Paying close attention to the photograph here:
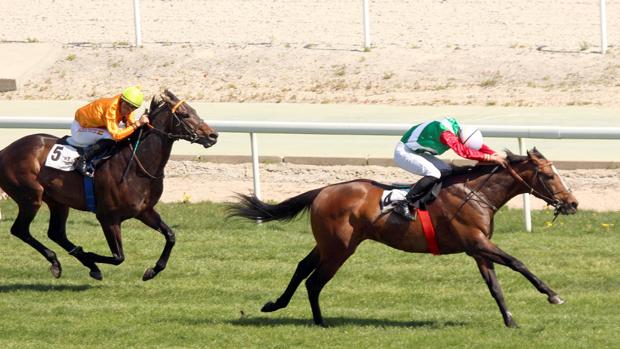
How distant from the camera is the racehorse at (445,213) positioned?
10.3 m

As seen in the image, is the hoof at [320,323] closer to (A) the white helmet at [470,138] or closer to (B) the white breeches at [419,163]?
(B) the white breeches at [419,163]

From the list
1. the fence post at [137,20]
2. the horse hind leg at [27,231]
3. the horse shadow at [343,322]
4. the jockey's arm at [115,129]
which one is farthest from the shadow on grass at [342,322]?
the fence post at [137,20]

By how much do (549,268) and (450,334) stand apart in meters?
2.31

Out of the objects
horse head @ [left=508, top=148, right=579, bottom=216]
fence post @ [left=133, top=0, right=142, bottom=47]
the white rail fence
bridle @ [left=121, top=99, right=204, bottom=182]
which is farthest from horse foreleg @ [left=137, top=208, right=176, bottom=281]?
fence post @ [left=133, top=0, right=142, bottom=47]

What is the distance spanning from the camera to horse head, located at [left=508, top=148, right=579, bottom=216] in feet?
→ 33.8

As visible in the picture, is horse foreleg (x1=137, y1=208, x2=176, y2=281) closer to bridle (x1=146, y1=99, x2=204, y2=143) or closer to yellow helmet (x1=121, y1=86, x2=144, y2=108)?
bridle (x1=146, y1=99, x2=204, y2=143)

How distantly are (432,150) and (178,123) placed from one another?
2224mm

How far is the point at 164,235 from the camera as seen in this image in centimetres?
1207

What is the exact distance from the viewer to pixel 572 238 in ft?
43.2

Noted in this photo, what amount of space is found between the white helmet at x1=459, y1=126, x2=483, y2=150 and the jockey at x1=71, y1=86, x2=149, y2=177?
2741mm

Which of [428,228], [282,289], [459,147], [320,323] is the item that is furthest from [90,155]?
[459,147]

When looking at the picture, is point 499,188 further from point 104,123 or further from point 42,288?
point 42,288

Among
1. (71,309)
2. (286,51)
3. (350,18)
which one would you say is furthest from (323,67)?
(71,309)

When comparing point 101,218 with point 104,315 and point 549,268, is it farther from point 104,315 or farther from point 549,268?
point 549,268
